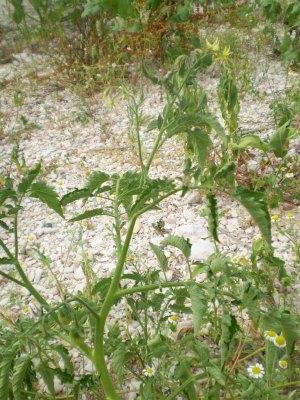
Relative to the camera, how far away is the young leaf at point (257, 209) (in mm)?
903

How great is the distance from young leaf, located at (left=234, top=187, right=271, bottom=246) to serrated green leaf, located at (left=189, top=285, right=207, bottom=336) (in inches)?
7.5

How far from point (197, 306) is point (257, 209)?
236 mm

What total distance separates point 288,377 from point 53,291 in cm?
101

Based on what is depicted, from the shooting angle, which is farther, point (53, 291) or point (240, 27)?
point (240, 27)

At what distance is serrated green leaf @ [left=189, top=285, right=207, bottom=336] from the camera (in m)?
0.92

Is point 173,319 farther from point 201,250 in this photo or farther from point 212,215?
point 212,215

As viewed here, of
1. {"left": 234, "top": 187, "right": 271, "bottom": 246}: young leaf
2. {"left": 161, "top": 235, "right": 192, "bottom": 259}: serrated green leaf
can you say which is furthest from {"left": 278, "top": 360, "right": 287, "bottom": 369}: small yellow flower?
{"left": 234, "top": 187, "right": 271, "bottom": 246}: young leaf

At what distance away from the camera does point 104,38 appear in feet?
12.2

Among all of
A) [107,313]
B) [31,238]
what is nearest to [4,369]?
[107,313]

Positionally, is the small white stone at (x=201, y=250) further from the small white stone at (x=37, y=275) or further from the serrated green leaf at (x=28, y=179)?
the serrated green leaf at (x=28, y=179)

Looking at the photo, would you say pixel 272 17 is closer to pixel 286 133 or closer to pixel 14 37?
pixel 286 133

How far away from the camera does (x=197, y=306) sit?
3.10 ft

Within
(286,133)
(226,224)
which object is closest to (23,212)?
(226,224)

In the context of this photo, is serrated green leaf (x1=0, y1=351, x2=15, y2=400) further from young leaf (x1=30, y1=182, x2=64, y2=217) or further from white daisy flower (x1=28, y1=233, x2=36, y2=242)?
white daisy flower (x1=28, y1=233, x2=36, y2=242)
